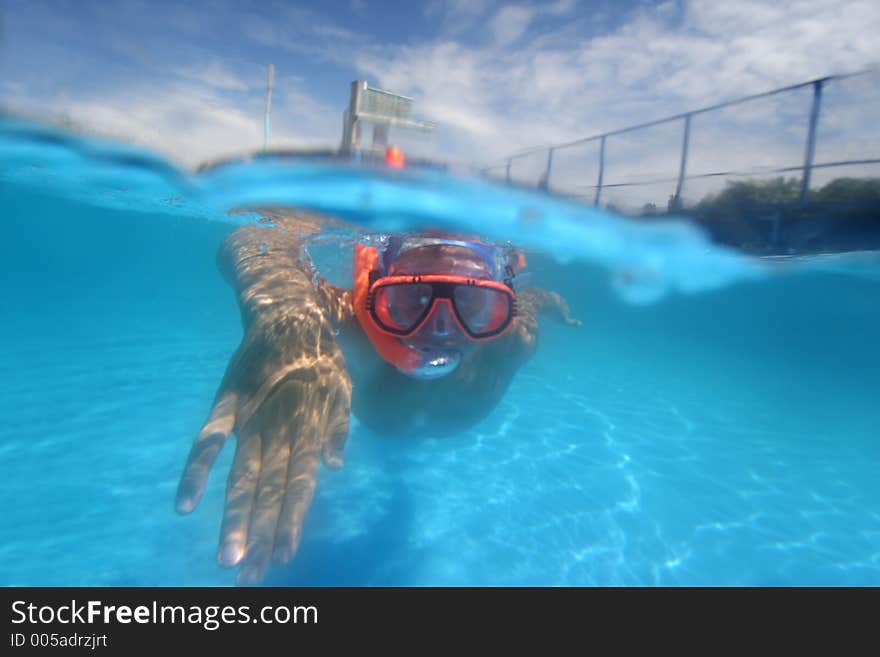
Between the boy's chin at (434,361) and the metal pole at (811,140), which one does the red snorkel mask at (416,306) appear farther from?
the metal pole at (811,140)

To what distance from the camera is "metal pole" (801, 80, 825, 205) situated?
21.5 ft

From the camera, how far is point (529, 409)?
39.9 feet

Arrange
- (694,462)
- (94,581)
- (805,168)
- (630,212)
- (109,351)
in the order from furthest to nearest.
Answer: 1. (109,351)
2. (694,462)
3. (630,212)
4. (805,168)
5. (94,581)

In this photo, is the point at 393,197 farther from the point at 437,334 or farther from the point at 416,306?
the point at 437,334

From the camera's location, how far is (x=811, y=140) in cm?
674

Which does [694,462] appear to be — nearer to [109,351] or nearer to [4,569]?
[4,569]

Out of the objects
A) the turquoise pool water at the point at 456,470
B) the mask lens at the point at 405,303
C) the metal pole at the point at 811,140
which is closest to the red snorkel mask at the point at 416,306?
the mask lens at the point at 405,303

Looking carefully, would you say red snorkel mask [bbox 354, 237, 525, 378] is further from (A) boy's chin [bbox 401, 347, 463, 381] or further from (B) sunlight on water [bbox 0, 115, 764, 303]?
(B) sunlight on water [bbox 0, 115, 764, 303]

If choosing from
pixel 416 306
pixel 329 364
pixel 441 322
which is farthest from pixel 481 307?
pixel 329 364

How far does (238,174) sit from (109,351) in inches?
492

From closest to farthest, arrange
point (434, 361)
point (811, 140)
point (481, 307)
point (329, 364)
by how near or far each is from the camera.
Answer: point (329, 364)
point (434, 361)
point (481, 307)
point (811, 140)

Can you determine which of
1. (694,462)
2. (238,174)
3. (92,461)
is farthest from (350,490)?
(694,462)

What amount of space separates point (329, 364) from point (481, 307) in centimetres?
194

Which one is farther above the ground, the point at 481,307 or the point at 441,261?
the point at 441,261
